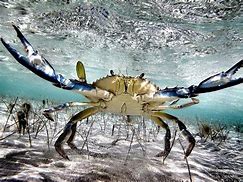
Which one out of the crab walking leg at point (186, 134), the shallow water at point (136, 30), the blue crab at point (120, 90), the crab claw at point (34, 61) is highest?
the shallow water at point (136, 30)

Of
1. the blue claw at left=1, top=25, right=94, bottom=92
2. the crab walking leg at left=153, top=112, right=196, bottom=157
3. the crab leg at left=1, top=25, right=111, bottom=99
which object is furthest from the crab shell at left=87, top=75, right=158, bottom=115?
the blue claw at left=1, top=25, right=94, bottom=92

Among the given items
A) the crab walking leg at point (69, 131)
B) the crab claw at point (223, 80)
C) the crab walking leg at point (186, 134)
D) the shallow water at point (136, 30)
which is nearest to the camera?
the crab claw at point (223, 80)

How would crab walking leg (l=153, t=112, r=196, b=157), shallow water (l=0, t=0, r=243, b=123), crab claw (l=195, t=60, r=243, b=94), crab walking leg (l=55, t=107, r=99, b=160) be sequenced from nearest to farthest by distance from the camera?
crab claw (l=195, t=60, r=243, b=94)
crab walking leg (l=55, t=107, r=99, b=160)
crab walking leg (l=153, t=112, r=196, b=157)
shallow water (l=0, t=0, r=243, b=123)

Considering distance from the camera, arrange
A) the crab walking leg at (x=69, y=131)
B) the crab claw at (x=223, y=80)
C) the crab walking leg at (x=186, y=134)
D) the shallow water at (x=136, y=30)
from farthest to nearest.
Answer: the shallow water at (x=136, y=30), the crab walking leg at (x=186, y=134), the crab walking leg at (x=69, y=131), the crab claw at (x=223, y=80)

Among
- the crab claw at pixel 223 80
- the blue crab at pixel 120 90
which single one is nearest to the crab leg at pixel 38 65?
the blue crab at pixel 120 90

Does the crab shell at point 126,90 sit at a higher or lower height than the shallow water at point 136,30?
lower

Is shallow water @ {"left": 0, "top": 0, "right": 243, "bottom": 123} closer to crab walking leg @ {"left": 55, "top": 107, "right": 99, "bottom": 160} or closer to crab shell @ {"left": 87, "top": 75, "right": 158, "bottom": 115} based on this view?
crab walking leg @ {"left": 55, "top": 107, "right": 99, "bottom": 160}

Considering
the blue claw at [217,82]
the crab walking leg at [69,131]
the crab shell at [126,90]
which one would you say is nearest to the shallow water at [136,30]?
the crab walking leg at [69,131]

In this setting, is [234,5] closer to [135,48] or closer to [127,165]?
[127,165]

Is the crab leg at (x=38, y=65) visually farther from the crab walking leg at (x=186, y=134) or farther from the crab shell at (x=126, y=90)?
the crab walking leg at (x=186, y=134)

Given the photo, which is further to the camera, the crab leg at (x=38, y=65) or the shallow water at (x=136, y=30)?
the shallow water at (x=136, y=30)
